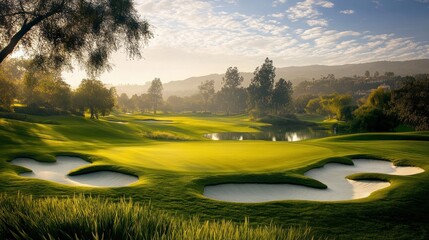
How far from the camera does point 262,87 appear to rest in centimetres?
13338

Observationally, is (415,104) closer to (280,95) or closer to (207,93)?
(280,95)

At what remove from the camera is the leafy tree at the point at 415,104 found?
184ft

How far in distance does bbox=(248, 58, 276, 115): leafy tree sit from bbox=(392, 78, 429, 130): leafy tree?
75.1 metres

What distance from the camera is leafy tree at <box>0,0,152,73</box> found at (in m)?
12.7

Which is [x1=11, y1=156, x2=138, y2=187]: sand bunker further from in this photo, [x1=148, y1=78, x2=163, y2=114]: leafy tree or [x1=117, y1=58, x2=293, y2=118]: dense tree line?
[x1=148, y1=78, x2=163, y2=114]: leafy tree

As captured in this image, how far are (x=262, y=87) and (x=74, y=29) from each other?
4840 inches

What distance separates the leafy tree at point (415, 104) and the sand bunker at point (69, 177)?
57518 millimetres

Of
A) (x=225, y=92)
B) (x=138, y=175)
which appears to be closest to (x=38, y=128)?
(x=138, y=175)

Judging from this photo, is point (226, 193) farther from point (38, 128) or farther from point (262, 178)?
point (38, 128)

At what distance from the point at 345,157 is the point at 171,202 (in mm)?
12772

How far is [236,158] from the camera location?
1977 cm

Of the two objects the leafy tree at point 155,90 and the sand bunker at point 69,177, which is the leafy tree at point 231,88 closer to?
the leafy tree at point 155,90

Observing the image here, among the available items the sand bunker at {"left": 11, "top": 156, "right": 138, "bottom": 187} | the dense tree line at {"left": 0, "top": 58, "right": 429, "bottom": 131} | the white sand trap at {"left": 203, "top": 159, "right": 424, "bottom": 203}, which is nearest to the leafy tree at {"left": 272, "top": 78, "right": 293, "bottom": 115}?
the dense tree line at {"left": 0, "top": 58, "right": 429, "bottom": 131}

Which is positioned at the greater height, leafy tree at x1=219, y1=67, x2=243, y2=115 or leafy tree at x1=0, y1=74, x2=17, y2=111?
leafy tree at x1=219, y1=67, x2=243, y2=115
